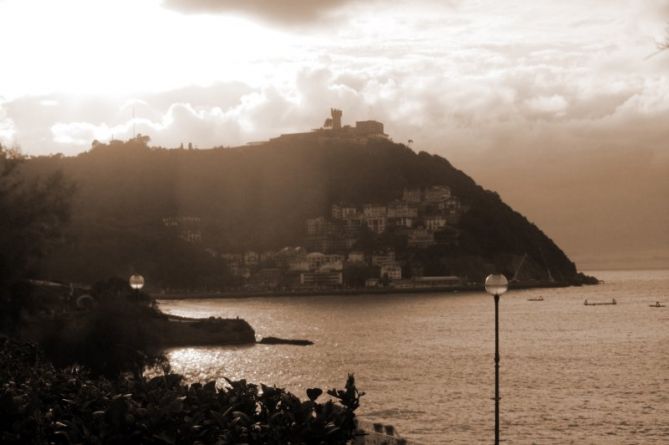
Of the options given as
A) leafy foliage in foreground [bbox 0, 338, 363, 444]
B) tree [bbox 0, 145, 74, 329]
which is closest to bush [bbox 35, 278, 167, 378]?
tree [bbox 0, 145, 74, 329]

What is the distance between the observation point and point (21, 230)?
2695 centimetres

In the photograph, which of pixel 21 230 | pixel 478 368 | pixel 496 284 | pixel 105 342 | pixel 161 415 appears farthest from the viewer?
pixel 478 368

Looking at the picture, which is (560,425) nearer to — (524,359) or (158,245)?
(524,359)

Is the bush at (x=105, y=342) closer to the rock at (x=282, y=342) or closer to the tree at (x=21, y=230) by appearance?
the tree at (x=21, y=230)

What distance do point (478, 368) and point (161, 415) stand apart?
52.9 m

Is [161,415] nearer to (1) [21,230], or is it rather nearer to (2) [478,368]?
(1) [21,230]

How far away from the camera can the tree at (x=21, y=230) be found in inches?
1037

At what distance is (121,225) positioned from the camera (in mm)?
192250

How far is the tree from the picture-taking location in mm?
26344

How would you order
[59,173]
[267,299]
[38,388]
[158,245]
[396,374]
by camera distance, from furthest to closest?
1. [158,245]
2. [267,299]
3. [396,374]
4. [59,173]
5. [38,388]

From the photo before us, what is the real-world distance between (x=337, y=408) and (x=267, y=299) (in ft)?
570

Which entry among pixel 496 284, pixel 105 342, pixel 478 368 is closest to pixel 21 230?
pixel 105 342

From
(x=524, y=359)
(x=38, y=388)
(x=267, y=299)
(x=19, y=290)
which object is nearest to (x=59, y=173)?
(x=19, y=290)

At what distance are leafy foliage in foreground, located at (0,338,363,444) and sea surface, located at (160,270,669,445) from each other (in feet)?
40.8
